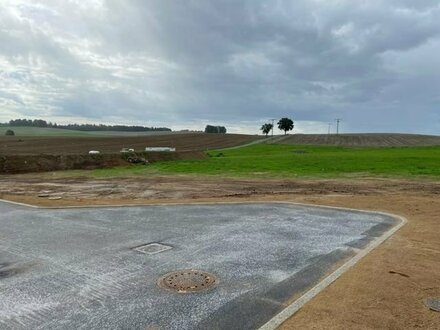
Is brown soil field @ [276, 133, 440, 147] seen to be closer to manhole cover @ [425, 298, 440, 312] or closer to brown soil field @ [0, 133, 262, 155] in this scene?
brown soil field @ [0, 133, 262, 155]

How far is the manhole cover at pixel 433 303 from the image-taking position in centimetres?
451

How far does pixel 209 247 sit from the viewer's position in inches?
284

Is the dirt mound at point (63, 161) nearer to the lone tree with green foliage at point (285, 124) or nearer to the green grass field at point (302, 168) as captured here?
the green grass field at point (302, 168)

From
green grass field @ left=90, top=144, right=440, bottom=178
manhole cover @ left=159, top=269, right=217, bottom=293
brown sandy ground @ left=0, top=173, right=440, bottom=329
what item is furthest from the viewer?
green grass field @ left=90, top=144, right=440, bottom=178

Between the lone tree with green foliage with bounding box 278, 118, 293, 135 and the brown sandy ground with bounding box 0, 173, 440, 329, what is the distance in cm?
9874

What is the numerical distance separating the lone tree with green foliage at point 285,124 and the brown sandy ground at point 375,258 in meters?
98.7

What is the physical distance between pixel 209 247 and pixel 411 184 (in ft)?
49.2

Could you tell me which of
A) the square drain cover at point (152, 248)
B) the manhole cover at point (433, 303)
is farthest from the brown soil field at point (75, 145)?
the manhole cover at point (433, 303)

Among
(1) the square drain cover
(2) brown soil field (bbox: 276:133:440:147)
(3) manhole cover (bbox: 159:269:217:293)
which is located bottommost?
(1) the square drain cover

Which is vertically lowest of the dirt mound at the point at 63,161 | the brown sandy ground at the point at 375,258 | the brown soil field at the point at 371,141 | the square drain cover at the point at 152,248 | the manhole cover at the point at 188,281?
the dirt mound at the point at 63,161

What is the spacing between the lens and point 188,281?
17.9 ft

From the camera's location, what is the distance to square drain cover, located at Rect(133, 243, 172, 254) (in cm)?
700

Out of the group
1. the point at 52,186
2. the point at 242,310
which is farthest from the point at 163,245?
the point at 52,186

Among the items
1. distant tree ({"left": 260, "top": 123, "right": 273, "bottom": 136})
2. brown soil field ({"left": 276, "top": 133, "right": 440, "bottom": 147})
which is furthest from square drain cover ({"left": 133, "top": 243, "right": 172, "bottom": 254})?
distant tree ({"left": 260, "top": 123, "right": 273, "bottom": 136})
